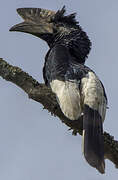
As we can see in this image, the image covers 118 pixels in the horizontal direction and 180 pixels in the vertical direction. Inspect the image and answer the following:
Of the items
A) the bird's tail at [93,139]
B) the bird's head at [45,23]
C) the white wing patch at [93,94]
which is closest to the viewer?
the bird's tail at [93,139]

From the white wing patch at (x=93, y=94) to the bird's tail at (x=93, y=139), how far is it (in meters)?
0.09

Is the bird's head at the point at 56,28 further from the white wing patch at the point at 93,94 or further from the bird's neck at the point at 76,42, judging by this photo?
the white wing patch at the point at 93,94

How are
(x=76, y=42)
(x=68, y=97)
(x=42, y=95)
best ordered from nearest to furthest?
(x=42, y=95) < (x=68, y=97) < (x=76, y=42)

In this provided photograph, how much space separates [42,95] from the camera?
738 cm

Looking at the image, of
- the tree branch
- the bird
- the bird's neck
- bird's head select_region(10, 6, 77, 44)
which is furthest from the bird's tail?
bird's head select_region(10, 6, 77, 44)

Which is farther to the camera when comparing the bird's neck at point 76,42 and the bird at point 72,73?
the bird's neck at point 76,42

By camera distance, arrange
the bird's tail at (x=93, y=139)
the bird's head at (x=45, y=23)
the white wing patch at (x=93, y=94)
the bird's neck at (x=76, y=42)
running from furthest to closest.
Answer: the bird's head at (x=45, y=23)
the bird's neck at (x=76, y=42)
the white wing patch at (x=93, y=94)
the bird's tail at (x=93, y=139)

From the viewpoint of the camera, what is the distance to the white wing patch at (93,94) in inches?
307

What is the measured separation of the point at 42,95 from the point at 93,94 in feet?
2.65

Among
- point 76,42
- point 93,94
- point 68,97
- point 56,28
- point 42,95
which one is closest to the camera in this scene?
point 42,95

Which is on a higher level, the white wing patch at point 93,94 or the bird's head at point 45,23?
the bird's head at point 45,23

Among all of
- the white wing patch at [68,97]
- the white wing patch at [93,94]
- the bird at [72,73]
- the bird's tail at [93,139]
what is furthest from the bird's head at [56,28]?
the bird's tail at [93,139]

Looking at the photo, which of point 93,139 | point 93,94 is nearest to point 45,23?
point 93,94

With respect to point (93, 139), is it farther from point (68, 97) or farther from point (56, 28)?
point (56, 28)
